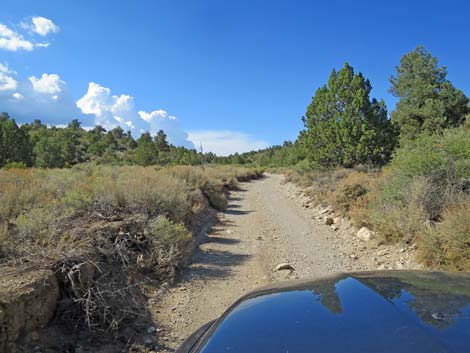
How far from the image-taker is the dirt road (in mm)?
4715

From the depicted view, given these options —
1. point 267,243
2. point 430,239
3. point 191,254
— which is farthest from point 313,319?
point 267,243

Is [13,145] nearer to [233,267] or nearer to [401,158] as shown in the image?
[233,267]

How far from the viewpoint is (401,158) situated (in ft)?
30.6

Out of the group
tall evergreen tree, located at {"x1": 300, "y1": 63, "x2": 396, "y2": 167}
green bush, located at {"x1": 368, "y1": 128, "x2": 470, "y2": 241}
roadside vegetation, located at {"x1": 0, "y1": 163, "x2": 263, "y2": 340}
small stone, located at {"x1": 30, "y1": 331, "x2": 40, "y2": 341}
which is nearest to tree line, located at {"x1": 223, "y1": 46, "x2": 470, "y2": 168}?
tall evergreen tree, located at {"x1": 300, "y1": 63, "x2": 396, "y2": 167}

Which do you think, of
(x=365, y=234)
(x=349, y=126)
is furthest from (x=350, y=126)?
(x=365, y=234)

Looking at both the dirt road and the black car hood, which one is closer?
the black car hood

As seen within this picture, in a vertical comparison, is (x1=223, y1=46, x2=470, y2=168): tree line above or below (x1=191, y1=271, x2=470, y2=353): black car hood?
above

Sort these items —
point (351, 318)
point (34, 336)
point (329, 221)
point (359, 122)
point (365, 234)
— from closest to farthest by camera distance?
point (351, 318), point (34, 336), point (365, 234), point (329, 221), point (359, 122)

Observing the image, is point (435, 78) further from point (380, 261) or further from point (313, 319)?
point (313, 319)

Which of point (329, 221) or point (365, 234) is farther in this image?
point (329, 221)

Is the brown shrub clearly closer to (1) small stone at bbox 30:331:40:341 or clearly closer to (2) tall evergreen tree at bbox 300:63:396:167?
(1) small stone at bbox 30:331:40:341

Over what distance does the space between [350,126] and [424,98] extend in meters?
17.3

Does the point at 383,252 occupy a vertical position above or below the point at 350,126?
below

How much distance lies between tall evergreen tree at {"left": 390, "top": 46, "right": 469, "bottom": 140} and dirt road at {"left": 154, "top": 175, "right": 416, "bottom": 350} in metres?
22.0
